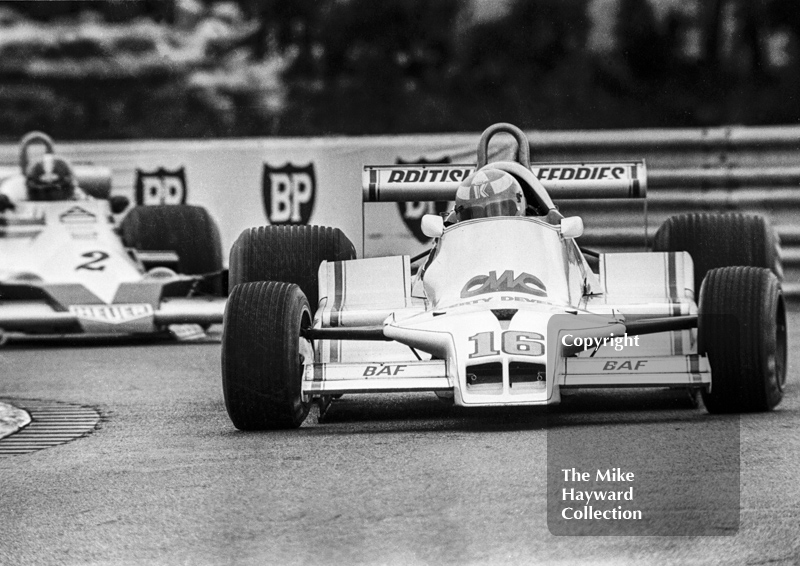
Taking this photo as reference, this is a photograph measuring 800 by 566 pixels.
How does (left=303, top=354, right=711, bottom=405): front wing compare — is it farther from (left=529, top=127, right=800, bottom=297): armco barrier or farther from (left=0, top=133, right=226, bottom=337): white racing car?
(left=529, top=127, right=800, bottom=297): armco barrier

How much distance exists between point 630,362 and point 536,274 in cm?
73

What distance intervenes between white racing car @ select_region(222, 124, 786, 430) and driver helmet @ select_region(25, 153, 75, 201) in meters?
5.40

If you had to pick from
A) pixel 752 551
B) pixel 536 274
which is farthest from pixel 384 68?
pixel 752 551

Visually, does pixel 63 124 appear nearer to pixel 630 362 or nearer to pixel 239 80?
pixel 239 80

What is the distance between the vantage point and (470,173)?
751cm

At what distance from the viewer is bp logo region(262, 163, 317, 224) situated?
42.2 feet

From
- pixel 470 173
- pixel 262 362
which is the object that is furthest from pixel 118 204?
pixel 262 362

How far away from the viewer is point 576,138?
1302cm

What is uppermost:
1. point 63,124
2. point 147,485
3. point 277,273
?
point 63,124

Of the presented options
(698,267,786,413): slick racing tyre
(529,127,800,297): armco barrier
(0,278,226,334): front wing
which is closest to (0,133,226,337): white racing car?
(0,278,226,334): front wing

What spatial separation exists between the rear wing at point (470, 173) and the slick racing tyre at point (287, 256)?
0.45m

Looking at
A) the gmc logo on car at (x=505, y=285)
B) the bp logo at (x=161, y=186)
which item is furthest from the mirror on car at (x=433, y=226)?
the bp logo at (x=161, y=186)

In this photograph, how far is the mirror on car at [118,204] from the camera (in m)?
11.8

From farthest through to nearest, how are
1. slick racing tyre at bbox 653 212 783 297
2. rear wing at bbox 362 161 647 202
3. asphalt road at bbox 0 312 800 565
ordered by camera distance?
1. rear wing at bbox 362 161 647 202
2. slick racing tyre at bbox 653 212 783 297
3. asphalt road at bbox 0 312 800 565
